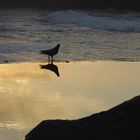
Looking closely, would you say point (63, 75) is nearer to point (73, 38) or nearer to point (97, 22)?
point (73, 38)

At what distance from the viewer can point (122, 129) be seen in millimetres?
6633

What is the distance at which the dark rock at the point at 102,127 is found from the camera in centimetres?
663

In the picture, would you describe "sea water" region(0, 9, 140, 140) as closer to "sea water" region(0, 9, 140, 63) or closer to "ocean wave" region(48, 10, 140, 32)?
"sea water" region(0, 9, 140, 63)

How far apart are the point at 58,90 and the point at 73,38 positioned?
1143 centimetres

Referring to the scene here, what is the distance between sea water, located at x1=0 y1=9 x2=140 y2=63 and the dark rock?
32.1ft

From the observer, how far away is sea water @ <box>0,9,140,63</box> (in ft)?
59.9

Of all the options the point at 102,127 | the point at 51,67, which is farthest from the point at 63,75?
the point at 102,127

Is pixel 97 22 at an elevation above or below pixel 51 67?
above

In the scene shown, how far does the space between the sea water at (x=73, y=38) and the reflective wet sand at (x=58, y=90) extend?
65.5 inches

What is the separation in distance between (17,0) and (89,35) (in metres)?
23.6

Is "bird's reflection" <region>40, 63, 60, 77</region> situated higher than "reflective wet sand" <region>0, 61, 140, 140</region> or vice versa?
"bird's reflection" <region>40, 63, 60, 77</region>

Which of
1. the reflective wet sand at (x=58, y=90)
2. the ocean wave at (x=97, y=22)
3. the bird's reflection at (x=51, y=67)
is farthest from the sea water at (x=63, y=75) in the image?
the ocean wave at (x=97, y=22)

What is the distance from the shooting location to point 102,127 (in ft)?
22.1

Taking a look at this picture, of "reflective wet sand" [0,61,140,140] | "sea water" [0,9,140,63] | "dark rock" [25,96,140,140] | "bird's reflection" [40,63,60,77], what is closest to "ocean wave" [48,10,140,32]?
"sea water" [0,9,140,63]
